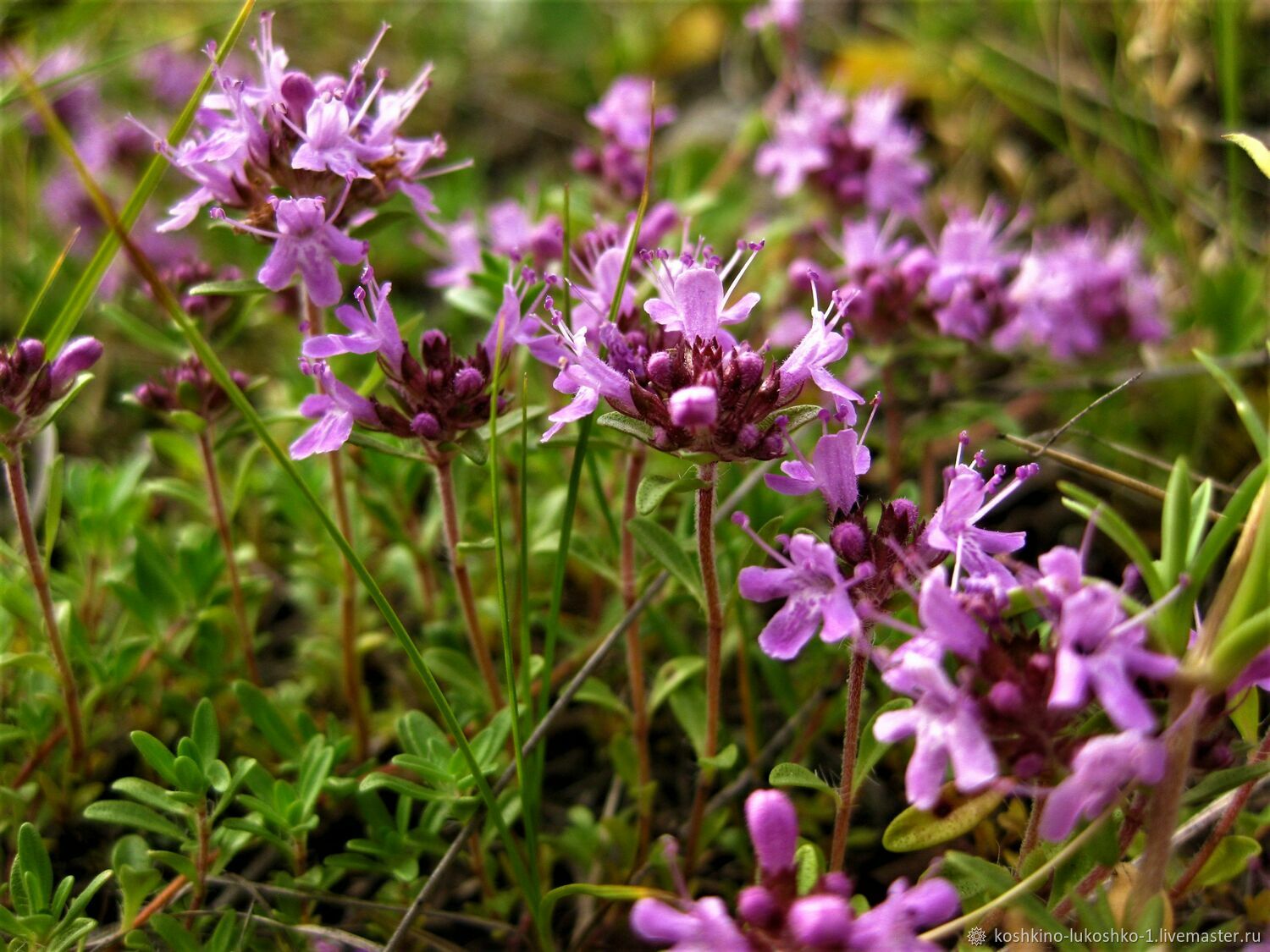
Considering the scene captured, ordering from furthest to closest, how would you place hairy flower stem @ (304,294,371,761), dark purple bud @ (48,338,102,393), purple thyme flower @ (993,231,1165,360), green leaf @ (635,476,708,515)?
purple thyme flower @ (993,231,1165,360)
hairy flower stem @ (304,294,371,761)
dark purple bud @ (48,338,102,393)
green leaf @ (635,476,708,515)

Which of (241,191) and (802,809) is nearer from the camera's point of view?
(241,191)

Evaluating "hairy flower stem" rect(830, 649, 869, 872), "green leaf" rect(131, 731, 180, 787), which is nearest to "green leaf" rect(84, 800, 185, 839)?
"green leaf" rect(131, 731, 180, 787)

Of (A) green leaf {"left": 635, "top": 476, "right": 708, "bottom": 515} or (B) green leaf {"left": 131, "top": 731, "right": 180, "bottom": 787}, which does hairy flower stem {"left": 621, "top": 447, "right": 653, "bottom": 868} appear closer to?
(A) green leaf {"left": 635, "top": 476, "right": 708, "bottom": 515}

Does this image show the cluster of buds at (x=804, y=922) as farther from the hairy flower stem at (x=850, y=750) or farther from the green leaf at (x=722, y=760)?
the green leaf at (x=722, y=760)

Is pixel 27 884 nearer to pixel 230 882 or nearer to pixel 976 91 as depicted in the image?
pixel 230 882

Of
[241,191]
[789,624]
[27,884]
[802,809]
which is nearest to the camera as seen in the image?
[789,624]

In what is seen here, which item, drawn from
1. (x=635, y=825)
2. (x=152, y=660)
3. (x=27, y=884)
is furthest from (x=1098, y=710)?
(x=152, y=660)
